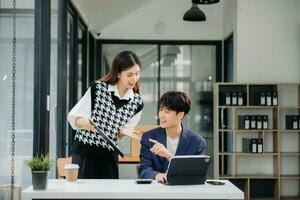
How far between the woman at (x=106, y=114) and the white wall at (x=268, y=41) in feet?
14.6

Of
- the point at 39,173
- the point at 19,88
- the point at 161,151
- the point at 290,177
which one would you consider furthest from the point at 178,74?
the point at 39,173

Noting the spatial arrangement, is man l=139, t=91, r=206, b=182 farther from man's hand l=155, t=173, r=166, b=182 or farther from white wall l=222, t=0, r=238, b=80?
white wall l=222, t=0, r=238, b=80

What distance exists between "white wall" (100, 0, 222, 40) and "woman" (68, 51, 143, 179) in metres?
6.13

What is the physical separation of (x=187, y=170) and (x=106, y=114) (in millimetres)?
777

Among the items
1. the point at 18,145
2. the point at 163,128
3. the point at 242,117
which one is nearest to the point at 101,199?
the point at 163,128

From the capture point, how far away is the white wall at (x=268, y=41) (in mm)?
7355

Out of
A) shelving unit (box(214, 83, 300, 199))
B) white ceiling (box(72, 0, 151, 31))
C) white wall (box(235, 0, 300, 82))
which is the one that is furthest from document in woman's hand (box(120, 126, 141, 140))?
white wall (box(235, 0, 300, 82))

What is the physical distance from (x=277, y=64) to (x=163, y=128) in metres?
4.73

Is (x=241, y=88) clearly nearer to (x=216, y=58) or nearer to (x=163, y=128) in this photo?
(x=216, y=58)

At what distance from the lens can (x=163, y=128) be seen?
3.04 m

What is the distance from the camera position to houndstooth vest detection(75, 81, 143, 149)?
10.5ft

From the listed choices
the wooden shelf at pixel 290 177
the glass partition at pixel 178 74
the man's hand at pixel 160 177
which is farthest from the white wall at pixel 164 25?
the man's hand at pixel 160 177

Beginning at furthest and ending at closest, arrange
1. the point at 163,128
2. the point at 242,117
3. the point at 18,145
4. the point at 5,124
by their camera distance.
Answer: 1. the point at 242,117
2. the point at 18,145
3. the point at 5,124
4. the point at 163,128

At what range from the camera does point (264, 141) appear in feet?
24.0
